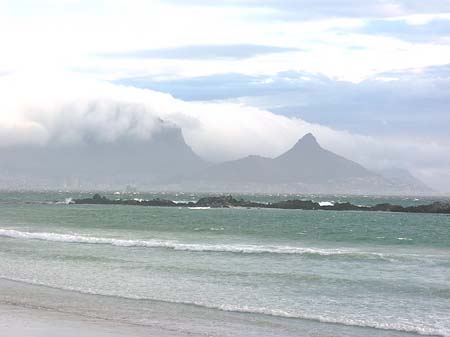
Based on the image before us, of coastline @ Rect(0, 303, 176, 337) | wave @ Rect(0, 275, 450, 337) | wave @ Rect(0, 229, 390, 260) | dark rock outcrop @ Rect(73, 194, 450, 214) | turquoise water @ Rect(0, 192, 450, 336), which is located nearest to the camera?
coastline @ Rect(0, 303, 176, 337)

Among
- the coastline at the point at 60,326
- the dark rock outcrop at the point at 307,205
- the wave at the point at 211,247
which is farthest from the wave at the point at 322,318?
the dark rock outcrop at the point at 307,205

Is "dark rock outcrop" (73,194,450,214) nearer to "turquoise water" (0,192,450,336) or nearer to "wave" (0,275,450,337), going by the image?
"turquoise water" (0,192,450,336)

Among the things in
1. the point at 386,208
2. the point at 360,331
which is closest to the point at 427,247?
the point at 360,331

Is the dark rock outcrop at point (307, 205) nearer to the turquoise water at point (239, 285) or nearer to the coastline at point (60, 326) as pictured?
the turquoise water at point (239, 285)

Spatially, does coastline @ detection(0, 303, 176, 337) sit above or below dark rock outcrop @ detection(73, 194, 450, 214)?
below

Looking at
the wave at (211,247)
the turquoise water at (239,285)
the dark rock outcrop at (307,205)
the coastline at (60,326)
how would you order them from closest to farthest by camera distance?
the coastline at (60,326) < the turquoise water at (239,285) < the wave at (211,247) < the dark rock outcrop at (307,205)

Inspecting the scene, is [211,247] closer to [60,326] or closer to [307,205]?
[60,326]

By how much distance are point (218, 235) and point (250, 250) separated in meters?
13.6

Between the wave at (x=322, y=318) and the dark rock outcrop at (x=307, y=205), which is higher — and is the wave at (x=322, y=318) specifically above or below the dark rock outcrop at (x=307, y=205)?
below

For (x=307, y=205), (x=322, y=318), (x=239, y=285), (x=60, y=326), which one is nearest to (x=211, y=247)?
(x=239, y=285)

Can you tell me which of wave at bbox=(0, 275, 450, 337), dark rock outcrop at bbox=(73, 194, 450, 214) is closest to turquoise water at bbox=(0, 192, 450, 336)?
wave at bbox=(0, 275, 450, 337)

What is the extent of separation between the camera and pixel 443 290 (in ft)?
73.0

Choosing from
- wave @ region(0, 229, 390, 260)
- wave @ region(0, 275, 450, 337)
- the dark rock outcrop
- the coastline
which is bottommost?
the coastline

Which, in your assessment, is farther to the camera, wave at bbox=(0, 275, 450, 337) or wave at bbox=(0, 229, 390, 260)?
wave at bbox=(0, 229, 390, 260)
